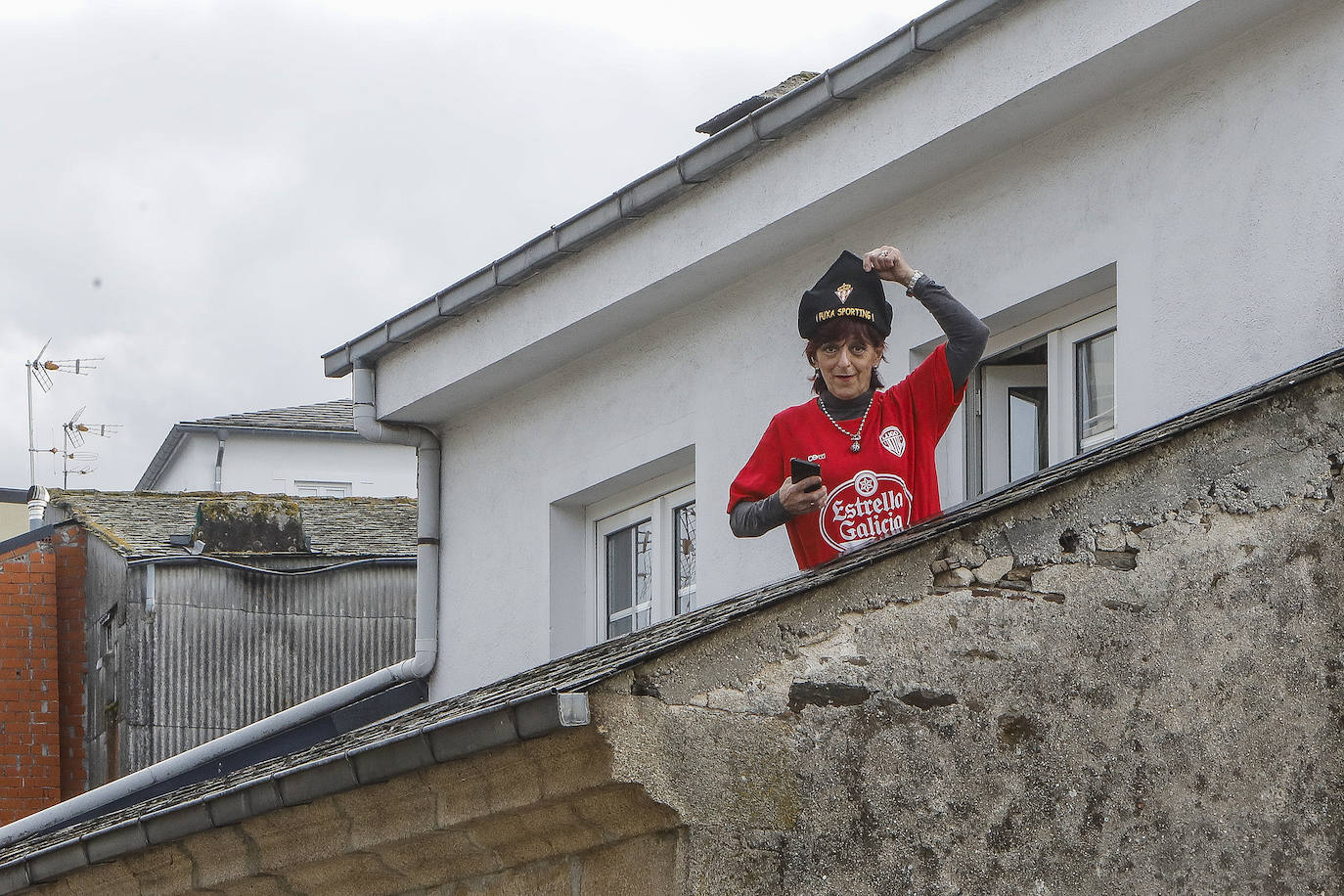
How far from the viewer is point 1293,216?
7.15 m

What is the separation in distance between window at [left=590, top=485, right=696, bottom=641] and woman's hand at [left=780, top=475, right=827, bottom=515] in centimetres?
411

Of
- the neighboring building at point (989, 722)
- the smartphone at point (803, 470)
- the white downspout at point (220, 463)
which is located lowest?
the neighboring building at point (989, 722)

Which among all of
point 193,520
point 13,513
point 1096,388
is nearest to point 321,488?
point 13,513

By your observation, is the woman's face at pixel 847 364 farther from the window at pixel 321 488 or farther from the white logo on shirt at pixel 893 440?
the window at pixel 321 488

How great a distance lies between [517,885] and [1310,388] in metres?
2.48

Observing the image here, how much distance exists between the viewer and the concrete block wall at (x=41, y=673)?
752 inches

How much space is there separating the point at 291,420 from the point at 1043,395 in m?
27.8

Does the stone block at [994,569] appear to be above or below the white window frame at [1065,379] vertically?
below

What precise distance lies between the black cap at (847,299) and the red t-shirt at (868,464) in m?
0.25

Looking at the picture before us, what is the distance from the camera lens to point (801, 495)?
622 centimetres

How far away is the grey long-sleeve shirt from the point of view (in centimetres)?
648

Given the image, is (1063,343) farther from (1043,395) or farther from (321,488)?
(321,488)

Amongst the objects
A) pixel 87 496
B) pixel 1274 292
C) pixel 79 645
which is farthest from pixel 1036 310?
pixel 87 496

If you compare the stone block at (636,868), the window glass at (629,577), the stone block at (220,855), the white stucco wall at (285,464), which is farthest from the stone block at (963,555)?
the white stucco wall at (285,464)
